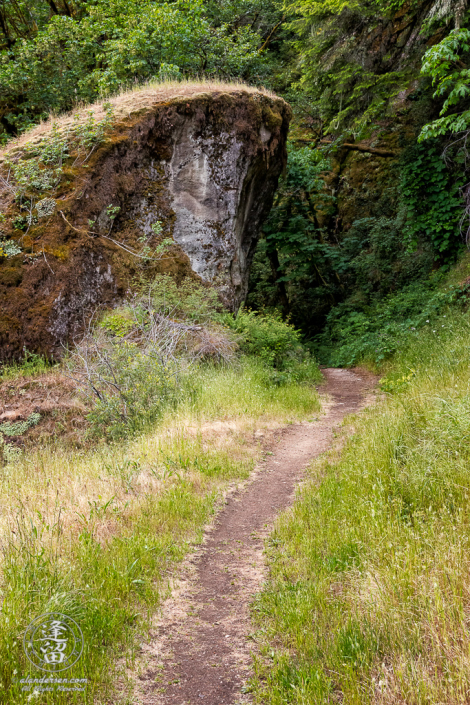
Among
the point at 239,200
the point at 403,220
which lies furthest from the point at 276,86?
the point at 239,200

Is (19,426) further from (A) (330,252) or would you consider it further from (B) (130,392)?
(A) (330,252)

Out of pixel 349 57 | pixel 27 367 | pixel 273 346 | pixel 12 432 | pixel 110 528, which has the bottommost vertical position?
pixel 12 432

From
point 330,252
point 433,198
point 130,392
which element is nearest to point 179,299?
point 130,392

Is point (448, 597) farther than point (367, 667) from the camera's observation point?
Yes

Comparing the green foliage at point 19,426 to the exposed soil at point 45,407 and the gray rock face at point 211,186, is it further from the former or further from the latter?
the gray rock face at point 211,186

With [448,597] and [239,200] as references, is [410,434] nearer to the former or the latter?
[448,597]

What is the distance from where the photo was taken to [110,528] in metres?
4.20

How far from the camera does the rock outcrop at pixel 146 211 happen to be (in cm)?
1078

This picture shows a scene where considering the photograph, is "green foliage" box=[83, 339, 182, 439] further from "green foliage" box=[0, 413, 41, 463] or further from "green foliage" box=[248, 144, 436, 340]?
"green foliage" box=[248, 144, 436, 340]

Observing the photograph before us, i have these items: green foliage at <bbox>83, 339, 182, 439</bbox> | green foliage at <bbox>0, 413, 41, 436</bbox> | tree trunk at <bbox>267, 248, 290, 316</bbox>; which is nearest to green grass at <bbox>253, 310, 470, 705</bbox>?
green foliage at <bbox>83, 339, 182, 439</bbox>

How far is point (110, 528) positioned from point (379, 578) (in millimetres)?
2560

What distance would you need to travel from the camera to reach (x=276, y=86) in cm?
2459

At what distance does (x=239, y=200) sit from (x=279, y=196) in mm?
5907

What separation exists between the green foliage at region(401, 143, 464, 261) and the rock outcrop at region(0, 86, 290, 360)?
15.2 ft
